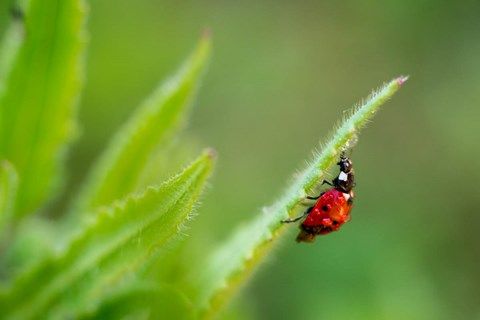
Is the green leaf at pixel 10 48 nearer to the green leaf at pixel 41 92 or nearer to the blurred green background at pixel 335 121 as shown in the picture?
the green leaf at pixel 41 92

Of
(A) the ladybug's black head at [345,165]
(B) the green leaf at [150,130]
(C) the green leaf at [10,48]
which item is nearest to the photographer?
(C) the green leaf at [10,48]

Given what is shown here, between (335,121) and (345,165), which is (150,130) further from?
(335,121)

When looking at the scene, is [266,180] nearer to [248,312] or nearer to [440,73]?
[440,73]

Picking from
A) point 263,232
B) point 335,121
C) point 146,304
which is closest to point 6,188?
point 146,304

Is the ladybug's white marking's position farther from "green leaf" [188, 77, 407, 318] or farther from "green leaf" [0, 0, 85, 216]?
"green leaf" [0, 0, 85, 216]

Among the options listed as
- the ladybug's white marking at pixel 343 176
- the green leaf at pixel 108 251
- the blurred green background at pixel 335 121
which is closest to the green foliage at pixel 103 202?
the green leaf at pixel 108 251

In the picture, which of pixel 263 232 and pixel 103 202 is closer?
pixel 263 232

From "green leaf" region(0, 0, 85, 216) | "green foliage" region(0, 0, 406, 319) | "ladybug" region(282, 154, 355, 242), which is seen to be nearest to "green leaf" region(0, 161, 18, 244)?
"green foliage" region(0, 0, 406, 319)
